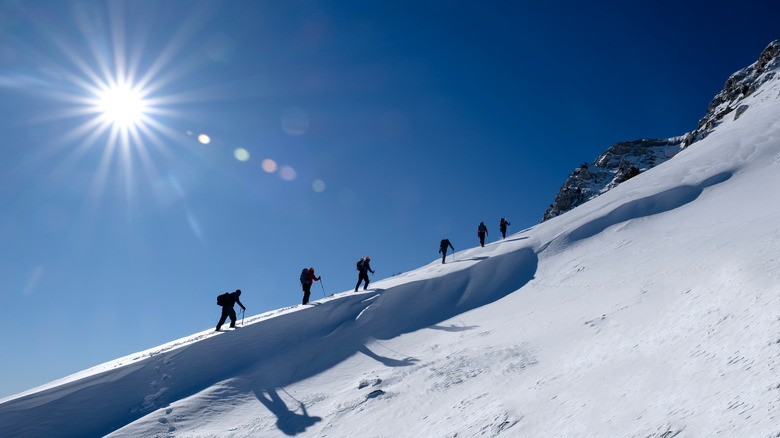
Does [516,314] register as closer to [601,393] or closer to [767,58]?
[601,393]

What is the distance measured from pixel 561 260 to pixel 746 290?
32.4ft

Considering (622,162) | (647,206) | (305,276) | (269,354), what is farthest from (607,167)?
(269,354)

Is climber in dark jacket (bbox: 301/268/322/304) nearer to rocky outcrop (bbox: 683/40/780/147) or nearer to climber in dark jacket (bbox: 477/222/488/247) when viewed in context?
climber in dark jacket (bbox: 477/222/488/247)

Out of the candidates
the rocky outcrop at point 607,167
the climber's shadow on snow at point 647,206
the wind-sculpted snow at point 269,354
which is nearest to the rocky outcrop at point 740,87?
the rocky outcrop at point 607,167

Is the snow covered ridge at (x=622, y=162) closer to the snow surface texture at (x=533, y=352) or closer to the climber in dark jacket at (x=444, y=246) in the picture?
the climber in dark jacket at (x=444, y=246)

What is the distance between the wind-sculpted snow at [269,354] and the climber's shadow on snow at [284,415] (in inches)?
1.9

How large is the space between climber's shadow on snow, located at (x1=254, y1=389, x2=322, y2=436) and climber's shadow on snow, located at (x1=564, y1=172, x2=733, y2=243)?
1370 cm

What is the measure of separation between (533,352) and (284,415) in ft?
20.0

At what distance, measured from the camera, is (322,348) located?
13.6 m

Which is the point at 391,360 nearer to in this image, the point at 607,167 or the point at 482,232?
the point at 482,232

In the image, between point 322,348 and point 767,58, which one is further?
point 767,58

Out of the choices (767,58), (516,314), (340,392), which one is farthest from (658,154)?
(340,392)

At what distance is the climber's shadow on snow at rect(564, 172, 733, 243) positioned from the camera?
678 inches

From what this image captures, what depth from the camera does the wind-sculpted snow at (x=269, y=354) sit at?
10.6 metres
